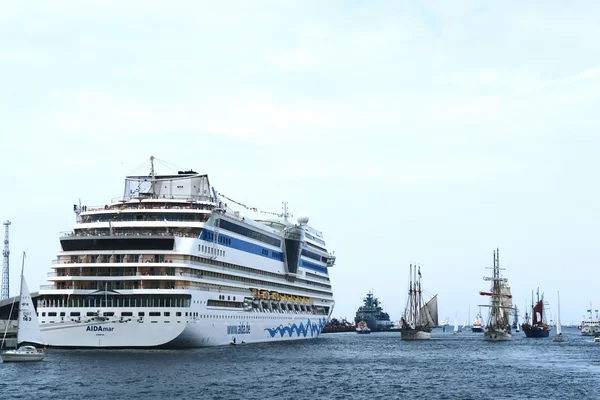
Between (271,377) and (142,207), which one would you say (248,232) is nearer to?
(142,207)

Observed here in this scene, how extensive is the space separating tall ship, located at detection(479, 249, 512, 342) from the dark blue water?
72277mm

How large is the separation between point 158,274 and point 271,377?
20985mm

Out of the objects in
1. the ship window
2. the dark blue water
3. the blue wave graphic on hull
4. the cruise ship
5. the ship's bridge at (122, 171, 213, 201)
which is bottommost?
the dark blue water

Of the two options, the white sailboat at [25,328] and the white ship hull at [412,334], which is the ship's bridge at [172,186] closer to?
the white sailboat at [25,328]

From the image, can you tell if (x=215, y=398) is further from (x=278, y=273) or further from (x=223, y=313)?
(x=278, y=273)

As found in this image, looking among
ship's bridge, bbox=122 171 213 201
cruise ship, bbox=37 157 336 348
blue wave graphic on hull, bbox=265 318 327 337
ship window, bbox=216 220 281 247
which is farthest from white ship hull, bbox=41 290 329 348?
blue wave graphic on hull, bbox=265 318 327 337

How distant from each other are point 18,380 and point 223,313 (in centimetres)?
3143

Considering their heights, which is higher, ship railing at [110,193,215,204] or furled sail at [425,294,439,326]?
ship railing at [110,193,215,204]

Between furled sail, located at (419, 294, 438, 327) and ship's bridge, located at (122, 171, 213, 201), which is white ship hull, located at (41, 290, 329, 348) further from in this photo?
furled sail, located at (419, 294, 438, 327)

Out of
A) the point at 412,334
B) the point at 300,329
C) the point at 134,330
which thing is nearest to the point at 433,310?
the point at 412,334

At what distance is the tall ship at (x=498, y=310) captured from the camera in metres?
154

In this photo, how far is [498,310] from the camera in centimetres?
16150

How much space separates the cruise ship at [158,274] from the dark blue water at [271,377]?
→ 7.28 feet

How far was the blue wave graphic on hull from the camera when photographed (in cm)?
10206
